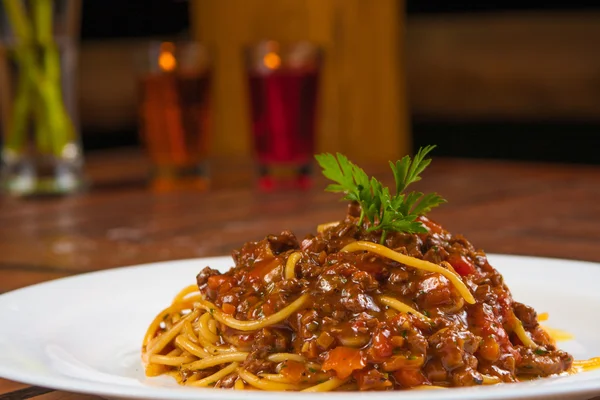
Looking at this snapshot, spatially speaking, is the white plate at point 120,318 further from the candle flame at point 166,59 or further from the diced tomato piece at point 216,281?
the candle flame at point 166,59

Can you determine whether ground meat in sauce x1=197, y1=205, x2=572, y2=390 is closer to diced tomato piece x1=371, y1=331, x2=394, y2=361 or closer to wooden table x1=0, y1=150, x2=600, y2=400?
diced tomato piece x1=371, y1=331, x2=394, y2=361

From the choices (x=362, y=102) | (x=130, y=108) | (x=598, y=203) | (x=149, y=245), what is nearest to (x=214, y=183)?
(x=149, y=245)

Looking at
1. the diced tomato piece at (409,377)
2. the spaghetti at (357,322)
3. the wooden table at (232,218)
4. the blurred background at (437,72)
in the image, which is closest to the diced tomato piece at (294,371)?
the spaghetti at (357,322)

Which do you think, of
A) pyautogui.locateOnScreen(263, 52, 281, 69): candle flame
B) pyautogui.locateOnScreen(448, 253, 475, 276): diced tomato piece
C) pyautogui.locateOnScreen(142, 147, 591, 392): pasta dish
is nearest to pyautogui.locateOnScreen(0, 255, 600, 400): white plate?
pyautogui.locateOnScreen(142, 147, 591, 392): pasta dish

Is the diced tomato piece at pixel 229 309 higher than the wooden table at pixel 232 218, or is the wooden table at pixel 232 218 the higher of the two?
the diced tomato piece at pixel 229 309

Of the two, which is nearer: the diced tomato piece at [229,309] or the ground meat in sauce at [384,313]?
the ground meat in sauce at [384,313]

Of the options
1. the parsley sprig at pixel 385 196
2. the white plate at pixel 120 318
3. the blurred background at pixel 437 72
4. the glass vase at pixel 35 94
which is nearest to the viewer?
the white plate at pixel 120 318
